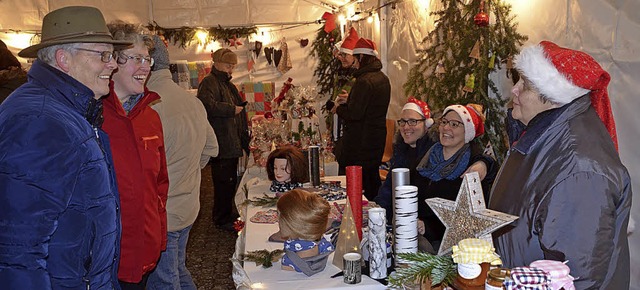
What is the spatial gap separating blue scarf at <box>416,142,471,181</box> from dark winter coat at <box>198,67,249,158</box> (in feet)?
9.21

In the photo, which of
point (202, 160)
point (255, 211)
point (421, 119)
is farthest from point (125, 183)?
point (421, 119)

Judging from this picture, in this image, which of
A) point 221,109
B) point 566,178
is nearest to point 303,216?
point 566,178

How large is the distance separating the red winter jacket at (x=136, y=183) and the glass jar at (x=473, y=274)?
1.38m

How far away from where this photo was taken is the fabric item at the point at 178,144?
302 centimetres

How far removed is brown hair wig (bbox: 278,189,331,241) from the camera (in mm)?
2492

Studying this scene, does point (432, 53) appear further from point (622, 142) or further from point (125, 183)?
point (125, 183)

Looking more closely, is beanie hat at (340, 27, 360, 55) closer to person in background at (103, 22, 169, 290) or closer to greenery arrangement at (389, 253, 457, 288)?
person in background at (103, 22, 169, 290)

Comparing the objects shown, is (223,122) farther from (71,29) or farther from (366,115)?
(71,29)

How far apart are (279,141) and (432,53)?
160 centimetres

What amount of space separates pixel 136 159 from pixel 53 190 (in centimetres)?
69

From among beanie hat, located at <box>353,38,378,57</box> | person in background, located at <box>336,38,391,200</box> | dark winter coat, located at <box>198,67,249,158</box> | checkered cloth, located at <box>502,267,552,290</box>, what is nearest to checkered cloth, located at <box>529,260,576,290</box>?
checkered cloth, located at <box>502,267,552,290</box>

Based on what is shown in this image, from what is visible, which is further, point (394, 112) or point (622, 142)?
point (394, 112)

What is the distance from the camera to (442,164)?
3.17 metres

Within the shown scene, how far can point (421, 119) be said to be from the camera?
3.74 meters
